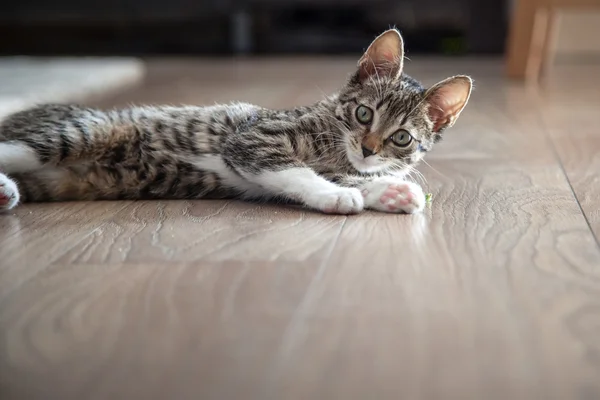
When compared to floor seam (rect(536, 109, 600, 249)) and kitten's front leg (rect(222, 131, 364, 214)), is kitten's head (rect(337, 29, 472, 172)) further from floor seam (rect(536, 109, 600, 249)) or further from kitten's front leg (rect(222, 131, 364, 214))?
floor seam (rect(536, 109, 600, 249))

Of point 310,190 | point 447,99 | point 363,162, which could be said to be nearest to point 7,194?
point 310,190

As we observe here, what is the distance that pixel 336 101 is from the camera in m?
1.86

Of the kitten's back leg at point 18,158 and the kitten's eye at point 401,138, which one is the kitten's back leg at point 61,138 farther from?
the kitten's eye at point 401,138

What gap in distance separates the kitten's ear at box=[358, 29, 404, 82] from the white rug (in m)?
1.50

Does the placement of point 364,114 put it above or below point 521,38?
above

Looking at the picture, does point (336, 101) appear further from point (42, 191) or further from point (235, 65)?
point (235, 65)

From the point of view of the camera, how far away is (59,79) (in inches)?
144

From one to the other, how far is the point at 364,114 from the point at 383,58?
6.4 inches

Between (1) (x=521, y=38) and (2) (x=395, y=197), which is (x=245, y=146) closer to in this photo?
(2) (x=395, y=197)

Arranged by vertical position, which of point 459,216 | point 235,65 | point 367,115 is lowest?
point 235,65

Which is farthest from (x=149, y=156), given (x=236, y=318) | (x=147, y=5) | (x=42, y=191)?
(x=147, y=5)

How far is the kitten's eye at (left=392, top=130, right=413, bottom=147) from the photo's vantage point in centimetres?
173

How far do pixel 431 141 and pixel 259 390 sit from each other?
108 centimetres

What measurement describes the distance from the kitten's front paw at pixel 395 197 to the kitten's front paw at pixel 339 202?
Result: 0.04 meters
